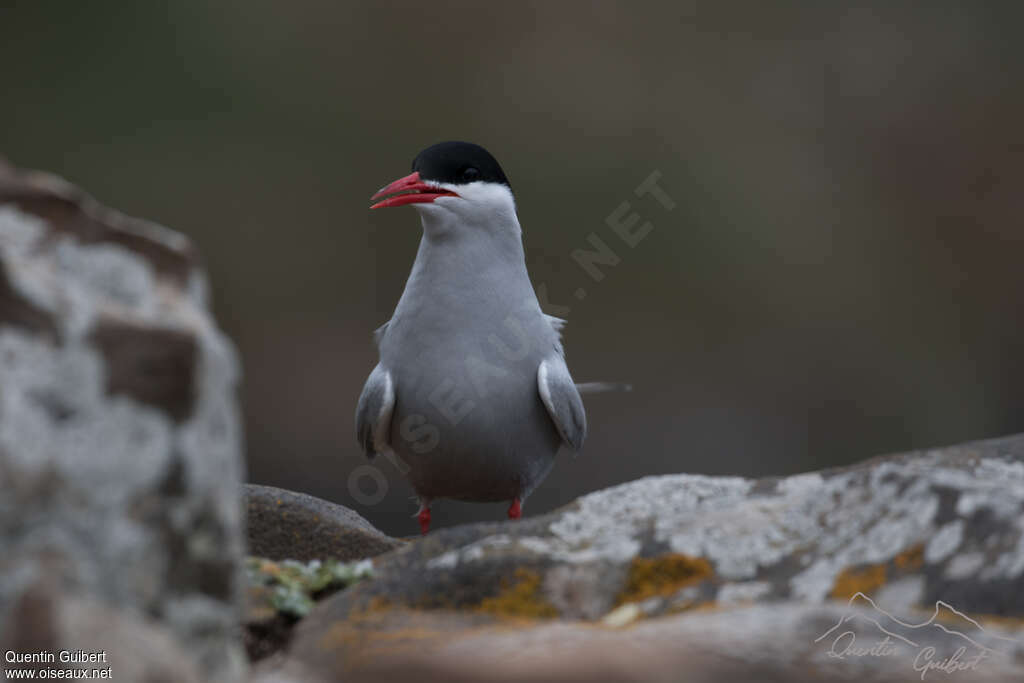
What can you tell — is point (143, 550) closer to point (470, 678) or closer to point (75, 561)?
point (75, 561)

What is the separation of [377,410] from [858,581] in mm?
2639

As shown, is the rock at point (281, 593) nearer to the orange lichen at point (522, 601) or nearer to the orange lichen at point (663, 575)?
the orange lichen at point (522, 601)

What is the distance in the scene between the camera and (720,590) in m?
1.94

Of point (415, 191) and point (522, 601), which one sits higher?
point (415, 191)

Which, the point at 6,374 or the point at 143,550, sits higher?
the point at 6,374

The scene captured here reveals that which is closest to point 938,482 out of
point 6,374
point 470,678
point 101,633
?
point 470,678

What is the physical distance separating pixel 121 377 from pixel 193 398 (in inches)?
3.7

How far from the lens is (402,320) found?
14.0ft

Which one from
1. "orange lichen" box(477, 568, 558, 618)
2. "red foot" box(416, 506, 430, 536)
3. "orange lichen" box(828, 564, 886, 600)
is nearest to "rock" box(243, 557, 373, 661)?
"orange lichen" box(477, 568, 558, 618)

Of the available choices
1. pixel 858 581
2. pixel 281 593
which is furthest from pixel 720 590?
pixel 281 593

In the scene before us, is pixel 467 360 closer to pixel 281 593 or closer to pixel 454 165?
pixel 454 165

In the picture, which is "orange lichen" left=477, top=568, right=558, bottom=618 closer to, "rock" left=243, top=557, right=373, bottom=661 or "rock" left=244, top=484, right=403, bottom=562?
"rock" left=243, top=557, right=373, bottom=661
